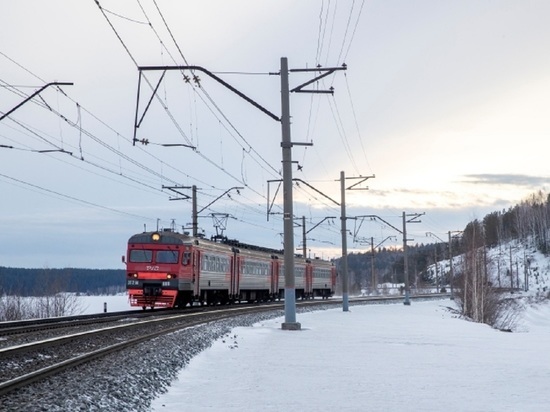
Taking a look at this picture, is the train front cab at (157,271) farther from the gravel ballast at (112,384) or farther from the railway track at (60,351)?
the gravel ballast at (112,384)

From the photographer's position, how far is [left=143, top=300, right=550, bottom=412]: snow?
10.0 metres

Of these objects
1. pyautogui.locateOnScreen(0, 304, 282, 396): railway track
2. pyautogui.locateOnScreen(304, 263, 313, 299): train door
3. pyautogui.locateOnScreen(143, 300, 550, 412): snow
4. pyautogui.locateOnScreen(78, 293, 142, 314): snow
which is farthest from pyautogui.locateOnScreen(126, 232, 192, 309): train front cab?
pyautogui.locateOnScreen(304, 263, 313, 299): train door

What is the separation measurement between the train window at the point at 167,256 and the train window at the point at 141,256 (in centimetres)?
42

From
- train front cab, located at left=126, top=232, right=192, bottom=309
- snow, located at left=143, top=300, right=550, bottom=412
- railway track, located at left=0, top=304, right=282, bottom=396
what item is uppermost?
train front cab, located at left=126, top=232, right=192, bottom=309

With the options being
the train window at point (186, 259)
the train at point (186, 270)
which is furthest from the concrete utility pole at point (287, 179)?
the train window at point (186, 259)

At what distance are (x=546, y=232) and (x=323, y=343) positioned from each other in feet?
599

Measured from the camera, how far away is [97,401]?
9406 mm

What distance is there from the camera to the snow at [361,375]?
10.0 m

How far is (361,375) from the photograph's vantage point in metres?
12.5

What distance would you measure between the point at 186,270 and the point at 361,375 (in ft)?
74.9

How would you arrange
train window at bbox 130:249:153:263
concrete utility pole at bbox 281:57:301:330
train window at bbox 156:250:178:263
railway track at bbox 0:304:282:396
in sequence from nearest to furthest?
railway track at bbox 0:304:282:396 < concrete utility pole at bbox 281:57:301:330 < train window at bbox 156:250:178:263 < train window at bbox 130:249:153:263

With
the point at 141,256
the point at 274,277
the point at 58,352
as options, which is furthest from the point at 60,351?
the point at 274,277

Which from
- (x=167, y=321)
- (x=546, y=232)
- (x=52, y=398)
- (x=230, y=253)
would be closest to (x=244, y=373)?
(x=52, y=398)

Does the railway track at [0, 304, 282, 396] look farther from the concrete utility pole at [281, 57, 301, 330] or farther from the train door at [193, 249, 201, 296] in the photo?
the train door at [193, 249, 201, 296]
